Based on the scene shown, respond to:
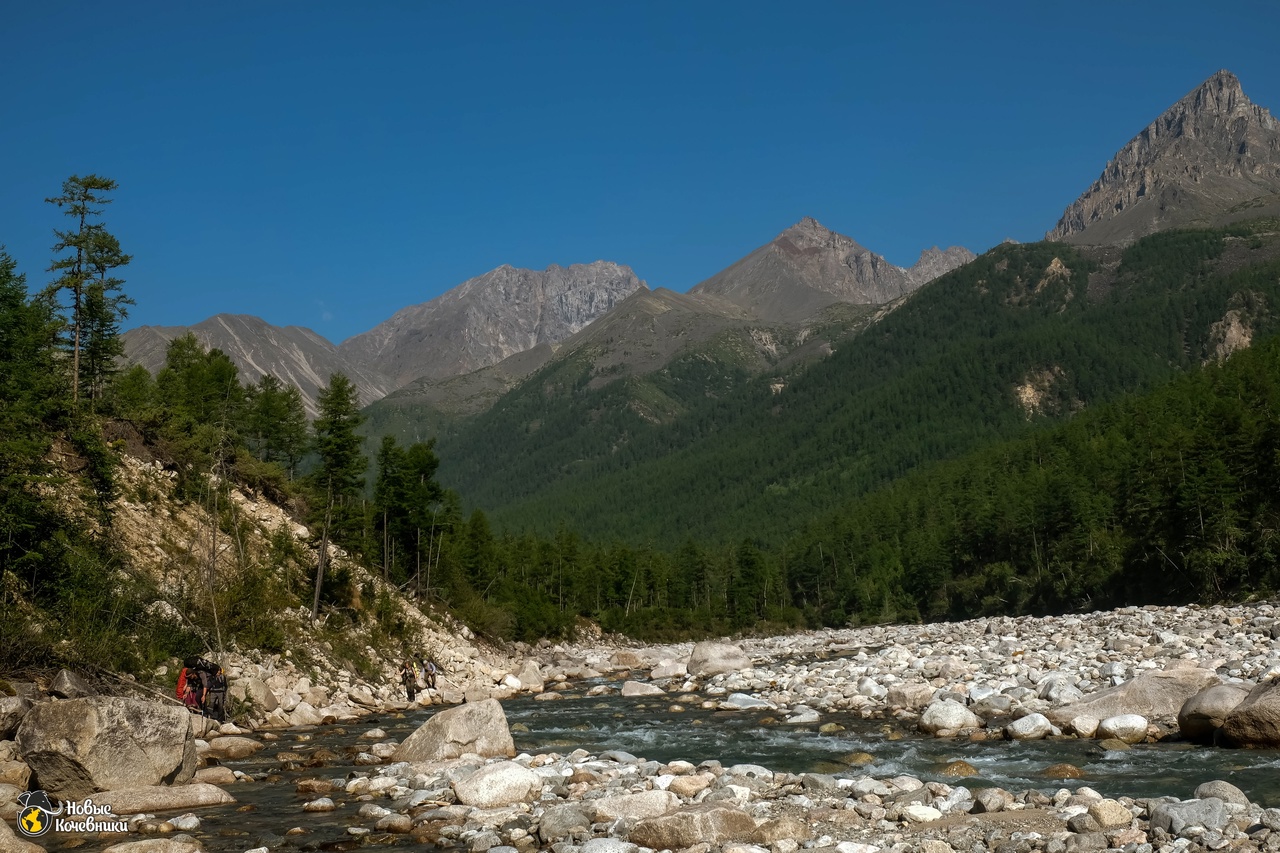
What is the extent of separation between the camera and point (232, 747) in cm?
2127

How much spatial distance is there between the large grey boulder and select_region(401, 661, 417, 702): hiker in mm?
19740

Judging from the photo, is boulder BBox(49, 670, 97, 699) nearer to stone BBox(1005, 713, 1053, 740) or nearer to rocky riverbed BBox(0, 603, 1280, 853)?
rocky riverbed BBox(0, 603, 1280, 853)

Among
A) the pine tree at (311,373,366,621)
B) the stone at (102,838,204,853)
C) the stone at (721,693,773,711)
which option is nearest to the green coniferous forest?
the pine tree at (311,373,366,621)

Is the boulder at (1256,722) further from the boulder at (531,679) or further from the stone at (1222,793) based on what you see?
the boulder at (531,679)

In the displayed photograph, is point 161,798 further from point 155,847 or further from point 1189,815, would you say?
point 1189,815

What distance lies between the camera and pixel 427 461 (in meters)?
65.2

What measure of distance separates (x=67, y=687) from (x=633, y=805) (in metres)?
13.0

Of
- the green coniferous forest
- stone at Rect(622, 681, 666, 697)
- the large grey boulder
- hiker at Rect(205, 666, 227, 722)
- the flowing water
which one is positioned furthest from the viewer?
stone at Rect(622, 681, 666, 697)

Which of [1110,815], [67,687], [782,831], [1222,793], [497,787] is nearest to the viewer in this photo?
[1110,815]

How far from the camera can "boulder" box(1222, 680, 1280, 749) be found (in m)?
18.3

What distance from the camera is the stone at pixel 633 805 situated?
14.0 m

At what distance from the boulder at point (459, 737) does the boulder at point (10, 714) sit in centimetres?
723

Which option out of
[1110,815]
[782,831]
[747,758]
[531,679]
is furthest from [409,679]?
[1110,815]

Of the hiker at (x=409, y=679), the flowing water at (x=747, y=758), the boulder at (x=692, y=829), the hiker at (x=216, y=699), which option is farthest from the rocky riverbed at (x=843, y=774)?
the hiker at (x=409, y=679)
